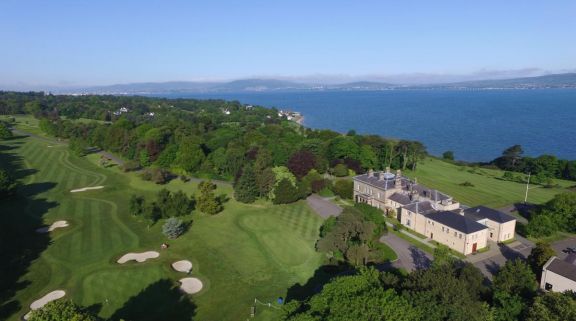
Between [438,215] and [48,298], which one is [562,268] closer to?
[438,215]

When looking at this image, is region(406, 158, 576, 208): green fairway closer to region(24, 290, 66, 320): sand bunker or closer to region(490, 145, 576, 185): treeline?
region(490, 145, 576, 185): treeline

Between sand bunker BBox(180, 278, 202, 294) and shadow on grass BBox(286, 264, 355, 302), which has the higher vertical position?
sand bunker BBox(180, 278, 202, 294)

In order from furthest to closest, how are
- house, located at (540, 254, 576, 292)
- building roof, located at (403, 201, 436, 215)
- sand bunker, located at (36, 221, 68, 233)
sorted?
building roof, located at (403, 201, 436, 215) → sand bunker, located at (36, 221, 68, 233) → house, located at (540, 254, 576, 292)

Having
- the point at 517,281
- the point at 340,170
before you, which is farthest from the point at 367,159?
the point at 517,281

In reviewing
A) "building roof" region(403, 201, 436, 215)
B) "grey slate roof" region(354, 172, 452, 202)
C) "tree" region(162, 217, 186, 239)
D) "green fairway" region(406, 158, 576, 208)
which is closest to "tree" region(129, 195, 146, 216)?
"tree" region(162, 217, 186, 239)

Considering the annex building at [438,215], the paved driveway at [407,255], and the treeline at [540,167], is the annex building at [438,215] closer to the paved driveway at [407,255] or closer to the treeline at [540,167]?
the paved driveway at [407,255]

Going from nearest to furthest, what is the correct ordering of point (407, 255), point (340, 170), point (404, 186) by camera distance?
point (407, 255)
point (404, 186)
point (340, 170)

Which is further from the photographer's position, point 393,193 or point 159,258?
point 393,193

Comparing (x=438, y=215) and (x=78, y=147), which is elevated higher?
(x=78, y=147)
